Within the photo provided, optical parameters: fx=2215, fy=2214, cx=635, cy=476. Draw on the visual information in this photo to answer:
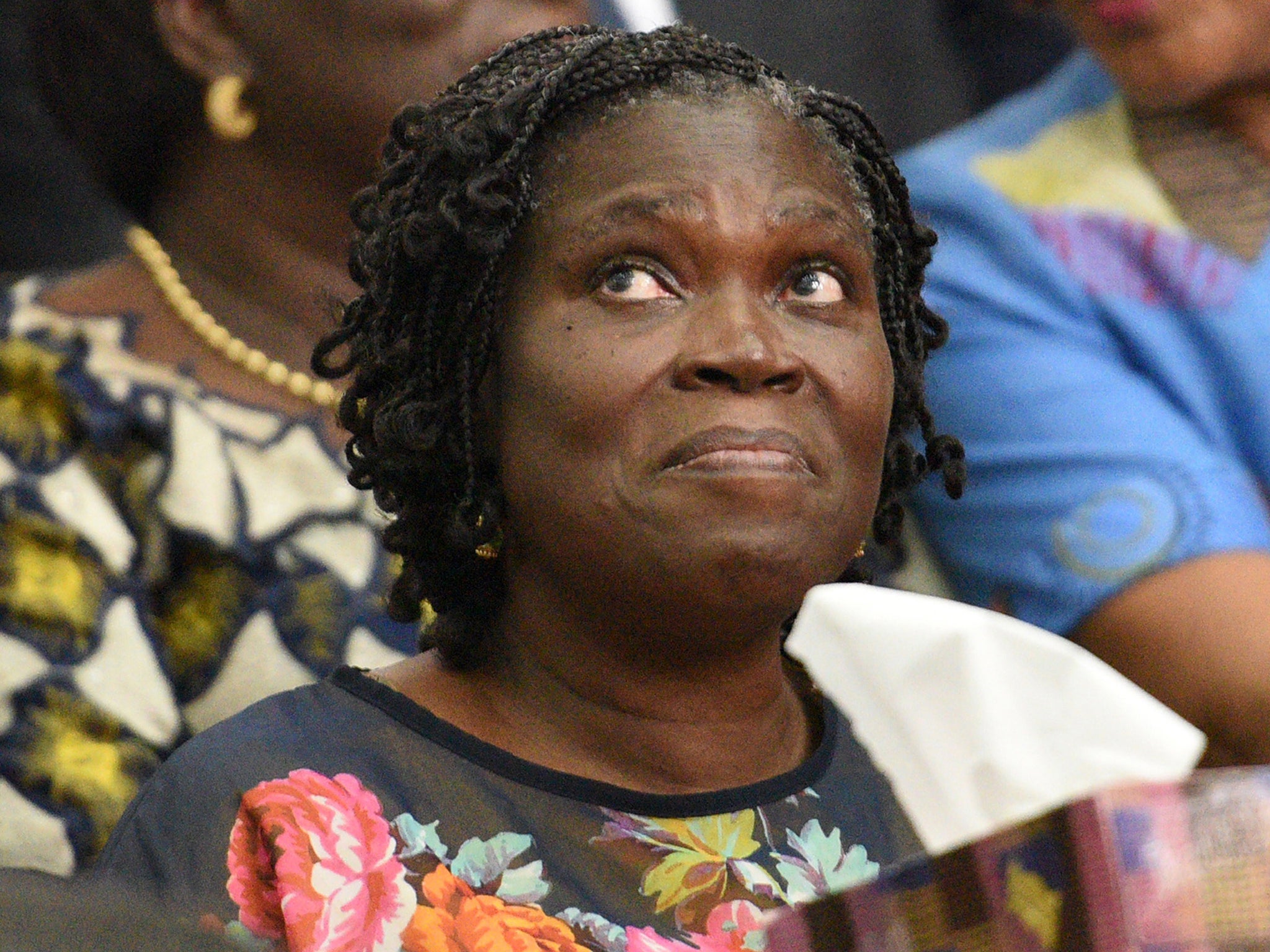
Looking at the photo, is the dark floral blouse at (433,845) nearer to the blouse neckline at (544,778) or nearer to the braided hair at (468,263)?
the blouse neckline at (544,778)

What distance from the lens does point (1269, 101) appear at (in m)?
3.50

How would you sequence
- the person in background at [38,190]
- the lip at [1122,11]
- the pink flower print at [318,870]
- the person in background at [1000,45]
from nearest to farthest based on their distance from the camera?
1. the pink flower print at [318,870]
2. the lip at [1122,11]
3. the person in background at [38,190]
4. the person in background at [1000,45]

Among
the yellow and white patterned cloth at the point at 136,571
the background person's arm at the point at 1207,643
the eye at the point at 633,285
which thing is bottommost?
the background person's arm at the point at 1207,643

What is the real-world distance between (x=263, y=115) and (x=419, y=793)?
5.21 feet

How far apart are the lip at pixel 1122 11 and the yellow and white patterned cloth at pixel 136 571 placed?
137cm

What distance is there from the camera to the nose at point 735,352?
2.00m

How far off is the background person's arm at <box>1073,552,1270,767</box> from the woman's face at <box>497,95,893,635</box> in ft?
3.18

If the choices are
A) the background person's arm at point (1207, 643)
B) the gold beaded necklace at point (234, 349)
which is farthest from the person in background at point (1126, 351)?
the gold beaded necklace at point (234, 349)

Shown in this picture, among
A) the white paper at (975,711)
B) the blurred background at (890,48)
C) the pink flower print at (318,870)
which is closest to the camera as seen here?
the white paper at (975,711)

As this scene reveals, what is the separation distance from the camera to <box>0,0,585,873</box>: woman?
2.84m

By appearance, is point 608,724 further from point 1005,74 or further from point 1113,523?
point 1005,74

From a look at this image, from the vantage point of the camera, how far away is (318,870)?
6.18 feet

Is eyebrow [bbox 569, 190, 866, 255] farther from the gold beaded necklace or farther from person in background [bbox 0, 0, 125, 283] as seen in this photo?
person in background [bbox 0, 0, 125, 283]

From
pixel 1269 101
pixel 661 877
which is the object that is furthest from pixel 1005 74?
pixel 661 877
